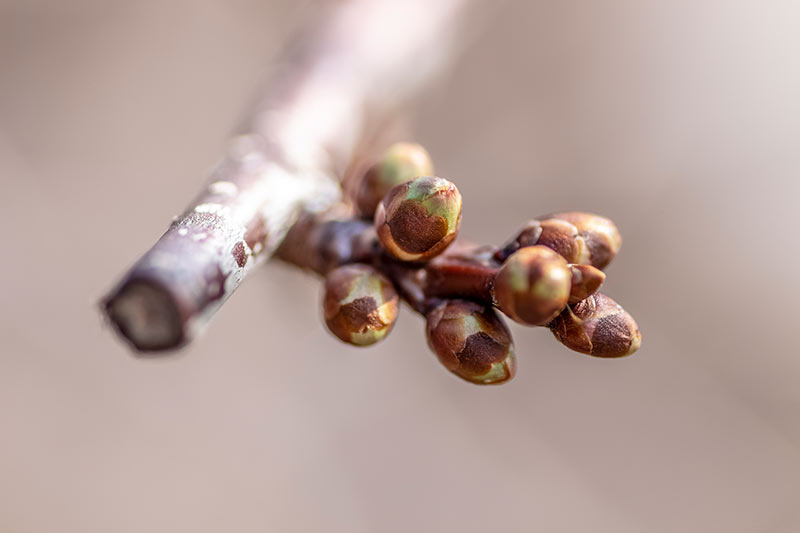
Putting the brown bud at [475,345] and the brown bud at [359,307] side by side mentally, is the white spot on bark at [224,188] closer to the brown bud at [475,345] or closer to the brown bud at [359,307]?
the brown bud at [359,307]

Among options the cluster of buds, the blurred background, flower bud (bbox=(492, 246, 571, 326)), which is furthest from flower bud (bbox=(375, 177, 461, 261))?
the blurred background

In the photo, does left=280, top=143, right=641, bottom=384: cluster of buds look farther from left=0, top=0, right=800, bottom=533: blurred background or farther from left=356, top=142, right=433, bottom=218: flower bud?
left=0, top=0, right=800, bottom=533: blurred background

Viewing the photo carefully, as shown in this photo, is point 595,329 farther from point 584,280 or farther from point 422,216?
point 422,216

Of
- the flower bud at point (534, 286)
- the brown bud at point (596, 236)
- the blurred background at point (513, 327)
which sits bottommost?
the blurred background at point (513, 327)

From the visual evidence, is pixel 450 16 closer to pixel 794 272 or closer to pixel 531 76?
pixel 531 76

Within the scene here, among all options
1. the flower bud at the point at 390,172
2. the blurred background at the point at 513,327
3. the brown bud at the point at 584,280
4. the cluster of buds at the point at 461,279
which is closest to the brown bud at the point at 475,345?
the cluster of buds at the point at 461,279

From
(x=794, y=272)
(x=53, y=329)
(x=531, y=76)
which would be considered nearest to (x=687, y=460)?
(x=794, y=272)

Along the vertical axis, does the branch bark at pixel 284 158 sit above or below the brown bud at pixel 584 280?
below
